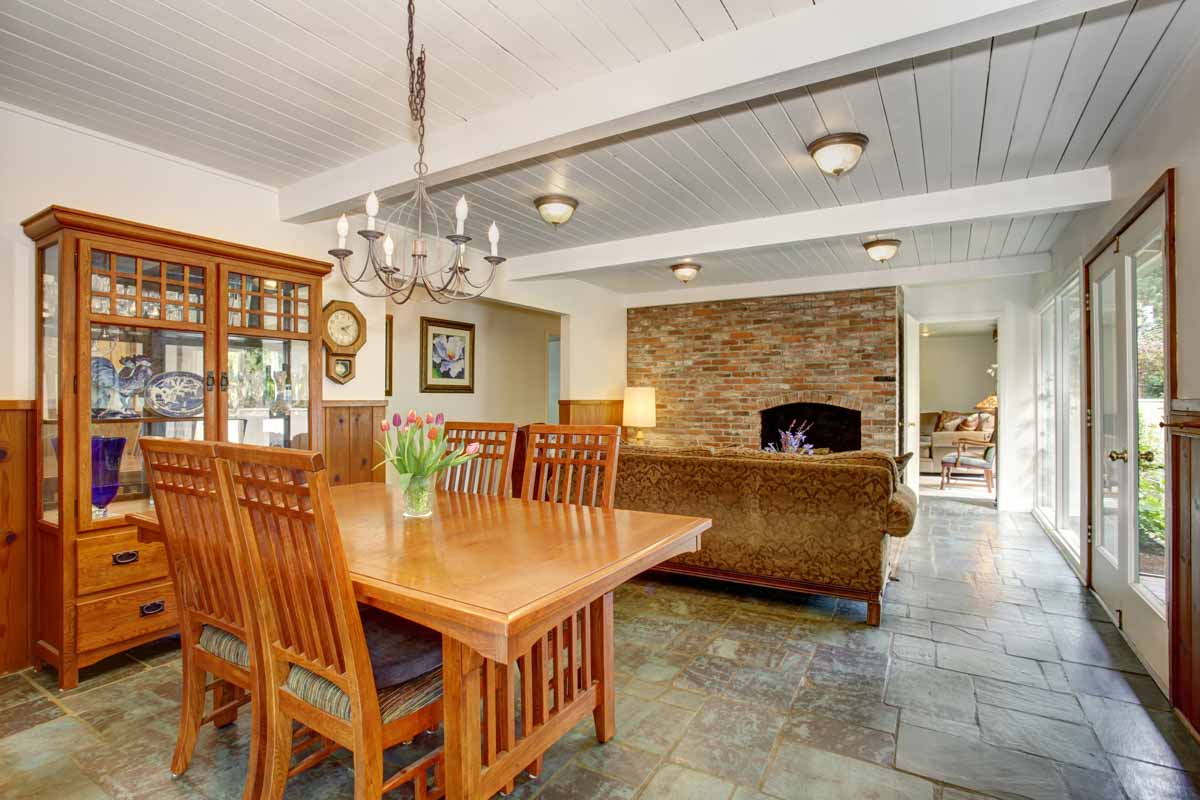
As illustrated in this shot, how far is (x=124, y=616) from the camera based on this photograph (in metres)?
2.58

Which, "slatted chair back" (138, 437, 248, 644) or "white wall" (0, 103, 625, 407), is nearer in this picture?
"slatted chair back" (138, 437, 248, 644)

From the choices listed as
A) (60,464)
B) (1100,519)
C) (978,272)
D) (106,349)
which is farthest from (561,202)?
(978,272)

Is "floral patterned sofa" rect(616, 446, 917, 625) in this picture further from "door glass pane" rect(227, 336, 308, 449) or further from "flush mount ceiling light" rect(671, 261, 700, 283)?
"flush mount ceiling light" rect(671, 261, 700, 283)

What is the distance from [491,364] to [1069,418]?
18.0 ft

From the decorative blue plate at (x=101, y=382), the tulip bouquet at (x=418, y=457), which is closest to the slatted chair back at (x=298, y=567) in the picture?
the tulip bouquet at (x=418, y=457)

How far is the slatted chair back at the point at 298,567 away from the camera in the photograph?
50.1 inches

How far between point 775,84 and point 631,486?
2.24m

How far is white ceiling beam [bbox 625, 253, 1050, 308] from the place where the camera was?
5359 mm

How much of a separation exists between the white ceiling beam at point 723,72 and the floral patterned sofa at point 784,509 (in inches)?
71.3

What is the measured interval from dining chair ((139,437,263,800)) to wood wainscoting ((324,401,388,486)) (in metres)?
1.81

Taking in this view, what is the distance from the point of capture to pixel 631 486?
3.57 metres

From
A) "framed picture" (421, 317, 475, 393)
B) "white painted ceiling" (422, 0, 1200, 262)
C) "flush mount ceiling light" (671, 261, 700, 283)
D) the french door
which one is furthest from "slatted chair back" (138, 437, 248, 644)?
Result: "framed picture" (421, 317, 475, 393)

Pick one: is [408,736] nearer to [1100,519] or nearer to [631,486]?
[631,486]

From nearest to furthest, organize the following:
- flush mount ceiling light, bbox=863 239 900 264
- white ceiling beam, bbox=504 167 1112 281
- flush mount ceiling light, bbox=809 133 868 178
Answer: flush mount ceiling light, bbox=809 133 868 178 < white ceiling beam, bbox=504 167 1112 281 < flush mount ceiling light, bbox=863 239 900 264
